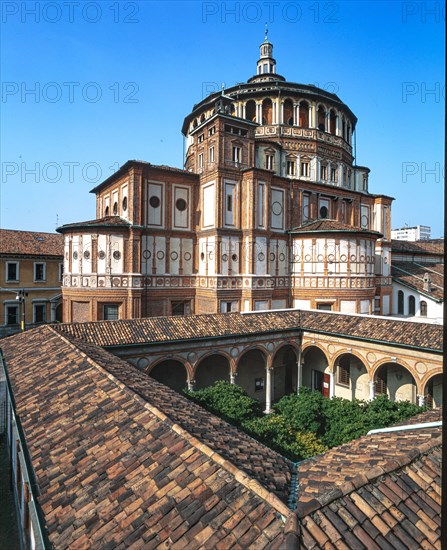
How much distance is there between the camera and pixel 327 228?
2598 cm

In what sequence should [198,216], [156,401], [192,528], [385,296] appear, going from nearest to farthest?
[192,528] < [156,401] < [198,216] < [385,296]

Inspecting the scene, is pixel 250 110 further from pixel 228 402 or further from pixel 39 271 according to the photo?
pixel 228 402

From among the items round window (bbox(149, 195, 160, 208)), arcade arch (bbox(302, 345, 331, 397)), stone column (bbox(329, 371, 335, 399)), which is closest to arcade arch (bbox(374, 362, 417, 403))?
stone column (bbox(329, 371, 335, 399))

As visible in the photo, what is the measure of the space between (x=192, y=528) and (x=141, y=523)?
0.72 m

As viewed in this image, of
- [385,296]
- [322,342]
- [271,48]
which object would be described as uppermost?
[271,48]

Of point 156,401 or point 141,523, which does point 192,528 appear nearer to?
point 141,523

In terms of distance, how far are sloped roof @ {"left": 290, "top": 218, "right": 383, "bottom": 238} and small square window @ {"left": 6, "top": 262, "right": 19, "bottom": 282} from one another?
26.7m

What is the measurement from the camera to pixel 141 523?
175 inches

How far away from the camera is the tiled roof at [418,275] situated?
30.1 meters

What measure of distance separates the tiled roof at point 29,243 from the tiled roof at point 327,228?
25455 millimetres

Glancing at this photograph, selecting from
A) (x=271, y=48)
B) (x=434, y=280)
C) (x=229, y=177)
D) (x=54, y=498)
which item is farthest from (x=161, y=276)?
(x=271, y=48)

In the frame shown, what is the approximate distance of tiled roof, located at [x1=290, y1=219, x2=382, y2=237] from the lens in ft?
82.6

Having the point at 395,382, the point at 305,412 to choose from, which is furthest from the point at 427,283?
the point at 305,412

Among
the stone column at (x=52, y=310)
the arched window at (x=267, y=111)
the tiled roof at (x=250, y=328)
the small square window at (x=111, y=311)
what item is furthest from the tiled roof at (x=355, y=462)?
the stone column at (x=52, y=310)
